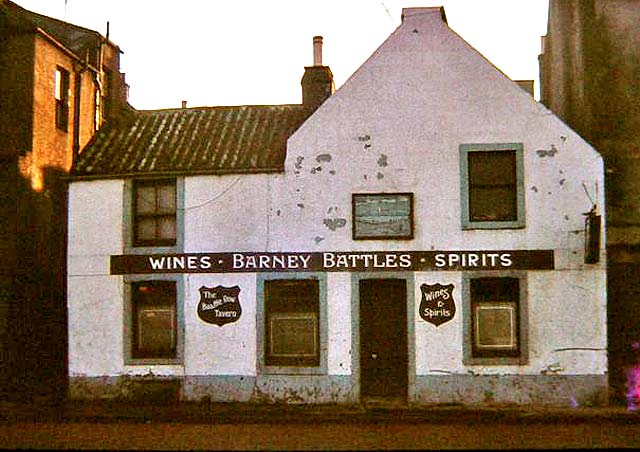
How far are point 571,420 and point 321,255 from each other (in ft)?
20.5

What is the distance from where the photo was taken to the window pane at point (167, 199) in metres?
18.3

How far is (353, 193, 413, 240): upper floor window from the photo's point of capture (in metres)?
17.3

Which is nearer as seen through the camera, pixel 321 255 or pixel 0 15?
pixel 321 255

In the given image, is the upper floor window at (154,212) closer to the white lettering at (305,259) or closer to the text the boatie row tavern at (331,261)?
the text the boatie row tavern at (331,261)

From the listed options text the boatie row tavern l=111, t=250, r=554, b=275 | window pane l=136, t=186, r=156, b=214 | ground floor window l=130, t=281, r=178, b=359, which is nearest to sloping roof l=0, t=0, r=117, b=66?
window pane l=136, t=186, r=156, b=214

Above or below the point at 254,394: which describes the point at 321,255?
above

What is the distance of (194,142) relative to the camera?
750 inches

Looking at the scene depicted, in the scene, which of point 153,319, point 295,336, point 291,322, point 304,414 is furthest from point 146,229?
point 304,414

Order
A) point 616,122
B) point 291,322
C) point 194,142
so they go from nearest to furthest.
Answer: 1. point 291,322
2. point 616,122
3. point 194,142

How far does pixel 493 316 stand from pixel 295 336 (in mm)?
4454

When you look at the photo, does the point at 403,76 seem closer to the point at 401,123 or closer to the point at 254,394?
the point at 401,123

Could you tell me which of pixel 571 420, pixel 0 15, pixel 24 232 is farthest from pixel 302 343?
pixel 0 15

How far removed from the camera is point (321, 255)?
17.4 metres

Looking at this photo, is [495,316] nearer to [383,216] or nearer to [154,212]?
[383,216]
